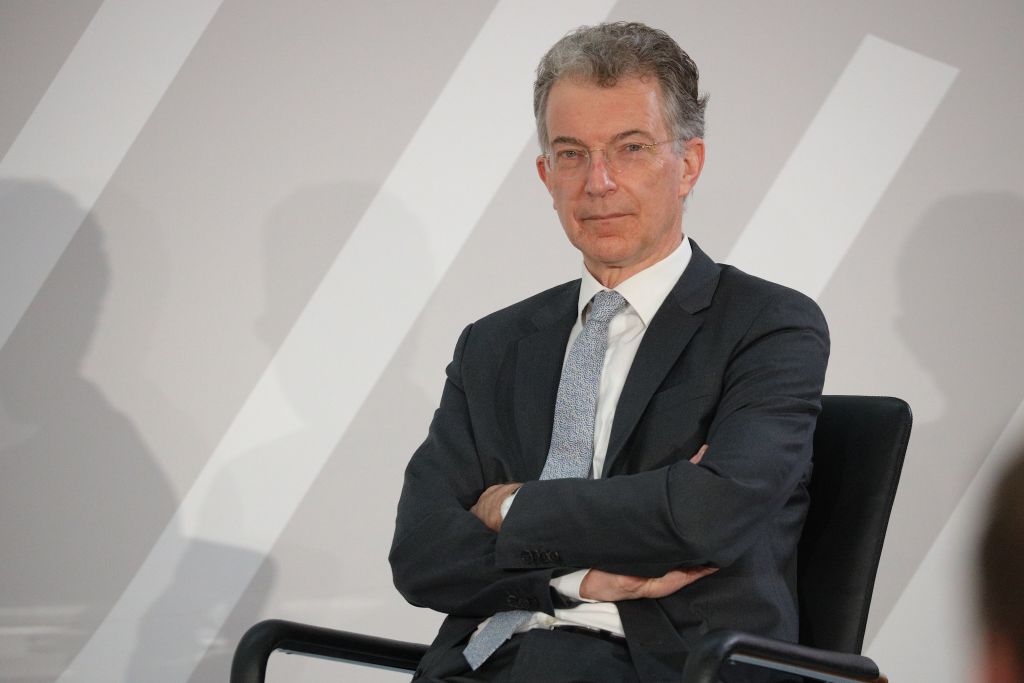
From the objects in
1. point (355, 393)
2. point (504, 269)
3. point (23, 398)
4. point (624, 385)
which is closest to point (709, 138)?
point (504, 269)

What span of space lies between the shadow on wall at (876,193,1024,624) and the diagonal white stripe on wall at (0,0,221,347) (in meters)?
2.34

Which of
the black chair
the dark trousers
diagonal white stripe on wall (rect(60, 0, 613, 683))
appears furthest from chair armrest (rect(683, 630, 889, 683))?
diagonal white stripe on wall (rect(60, 0, 613, 683))

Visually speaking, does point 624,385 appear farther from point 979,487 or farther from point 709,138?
point 979,487

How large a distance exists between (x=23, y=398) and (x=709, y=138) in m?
2.24

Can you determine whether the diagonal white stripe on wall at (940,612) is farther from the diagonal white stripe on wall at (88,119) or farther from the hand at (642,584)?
the diagonal white stripe on wall at (88,119)

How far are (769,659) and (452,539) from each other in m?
0.64

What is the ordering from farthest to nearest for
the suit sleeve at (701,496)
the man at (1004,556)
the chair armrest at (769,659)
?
the man at (1004,556)
the suit sleeve at (701,496)
the chair armrest at (769,659)

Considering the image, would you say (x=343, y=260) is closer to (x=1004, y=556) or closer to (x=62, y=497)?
(x=62, y=497)

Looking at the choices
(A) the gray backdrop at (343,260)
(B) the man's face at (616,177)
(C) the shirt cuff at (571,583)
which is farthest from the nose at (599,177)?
(A) the gray backdrop at (343,260)

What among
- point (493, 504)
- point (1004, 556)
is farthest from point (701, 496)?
point (1004, 556)

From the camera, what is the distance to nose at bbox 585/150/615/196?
215cm

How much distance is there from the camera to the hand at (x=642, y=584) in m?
1.85

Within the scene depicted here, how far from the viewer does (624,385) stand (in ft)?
6.75

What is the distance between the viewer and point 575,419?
2.08m
